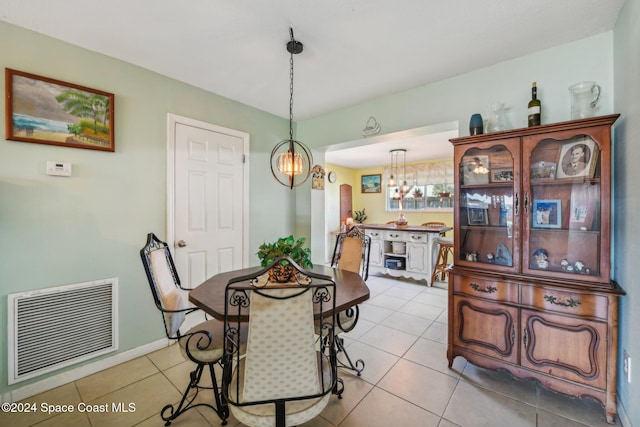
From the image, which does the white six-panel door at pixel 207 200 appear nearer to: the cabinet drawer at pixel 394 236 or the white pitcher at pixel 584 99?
the cabinet drawer at pixel 394 236

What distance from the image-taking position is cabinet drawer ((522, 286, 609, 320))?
1608 millimetres

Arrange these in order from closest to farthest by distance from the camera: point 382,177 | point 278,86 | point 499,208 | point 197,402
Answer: point 197,402, point 499,208, point 278,86, point 382,177

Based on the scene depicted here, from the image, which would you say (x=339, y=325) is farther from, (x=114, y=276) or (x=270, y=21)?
(x=270, y=21)

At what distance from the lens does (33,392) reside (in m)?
1.82

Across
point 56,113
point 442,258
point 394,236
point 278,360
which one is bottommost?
point 442,258

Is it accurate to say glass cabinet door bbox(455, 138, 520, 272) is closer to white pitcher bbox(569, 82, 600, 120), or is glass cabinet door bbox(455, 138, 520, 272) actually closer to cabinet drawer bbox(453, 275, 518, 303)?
cabinet drawer bbox(453, 275, 518, 303)

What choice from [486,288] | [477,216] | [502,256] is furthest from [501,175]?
[486,288]

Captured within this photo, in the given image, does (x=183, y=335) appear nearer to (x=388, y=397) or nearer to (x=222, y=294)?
(x=222, y=294)

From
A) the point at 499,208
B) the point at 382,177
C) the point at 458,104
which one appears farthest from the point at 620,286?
the point at 382,177

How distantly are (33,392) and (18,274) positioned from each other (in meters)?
0.83

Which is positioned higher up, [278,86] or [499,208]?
[278,86]

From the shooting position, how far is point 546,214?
190 cm

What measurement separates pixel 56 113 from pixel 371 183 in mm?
6459

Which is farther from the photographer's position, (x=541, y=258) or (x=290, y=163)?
(x=290, y=163)
